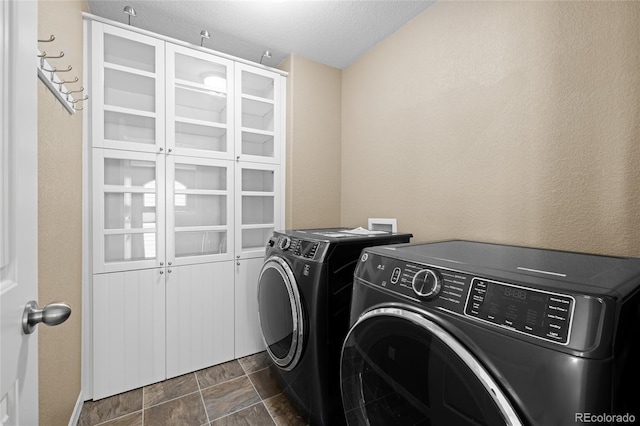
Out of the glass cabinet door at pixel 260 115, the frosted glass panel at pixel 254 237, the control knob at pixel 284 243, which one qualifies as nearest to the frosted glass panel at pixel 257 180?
the glass cabinet door at pixel 260 115

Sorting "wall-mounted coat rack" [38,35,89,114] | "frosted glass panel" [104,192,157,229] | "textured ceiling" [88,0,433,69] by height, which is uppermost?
"textured ceiling" [88,0,433,69]

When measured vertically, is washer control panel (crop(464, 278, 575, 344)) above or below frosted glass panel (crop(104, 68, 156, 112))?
below

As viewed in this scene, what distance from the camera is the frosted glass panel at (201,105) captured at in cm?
207

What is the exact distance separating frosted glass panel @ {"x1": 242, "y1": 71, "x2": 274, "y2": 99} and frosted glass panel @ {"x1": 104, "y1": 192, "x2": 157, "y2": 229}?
3.79ft

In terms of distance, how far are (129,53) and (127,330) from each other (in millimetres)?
1862

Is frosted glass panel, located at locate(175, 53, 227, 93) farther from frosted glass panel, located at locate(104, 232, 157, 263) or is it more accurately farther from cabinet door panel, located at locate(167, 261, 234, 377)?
cabinet door panel, located at locate(167, 261, 234, 377)

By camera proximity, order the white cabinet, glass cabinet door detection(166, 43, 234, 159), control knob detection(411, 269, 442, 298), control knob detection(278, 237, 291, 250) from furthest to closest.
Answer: glass cabinet door detection(166, 43, 234, 159)
the white cabinet
control knob detection(278, 237, 291, 250)
control knob detection(411, 269, 442, 298)

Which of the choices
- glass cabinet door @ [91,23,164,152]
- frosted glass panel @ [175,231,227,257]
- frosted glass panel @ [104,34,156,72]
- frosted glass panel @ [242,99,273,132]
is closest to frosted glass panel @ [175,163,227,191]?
glass cabinet door @ [91,23,164,152]

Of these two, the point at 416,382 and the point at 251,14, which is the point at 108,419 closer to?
the point at 416,382

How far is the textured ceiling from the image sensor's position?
5.83ft

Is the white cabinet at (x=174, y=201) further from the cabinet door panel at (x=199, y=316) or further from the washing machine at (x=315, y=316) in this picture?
the washing machine at (x=315, y=316)

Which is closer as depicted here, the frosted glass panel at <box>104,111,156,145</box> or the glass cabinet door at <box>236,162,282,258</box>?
the frosted glass panel at <box>104,111,156,145</box>

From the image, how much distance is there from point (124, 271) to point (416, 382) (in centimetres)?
185

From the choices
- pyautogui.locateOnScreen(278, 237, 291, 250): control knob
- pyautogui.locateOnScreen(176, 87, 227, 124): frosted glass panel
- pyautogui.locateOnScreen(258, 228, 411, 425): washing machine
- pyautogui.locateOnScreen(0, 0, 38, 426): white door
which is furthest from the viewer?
pyautogui.locateOnScreen(176, 87, 227, 124): frosted glass panel
